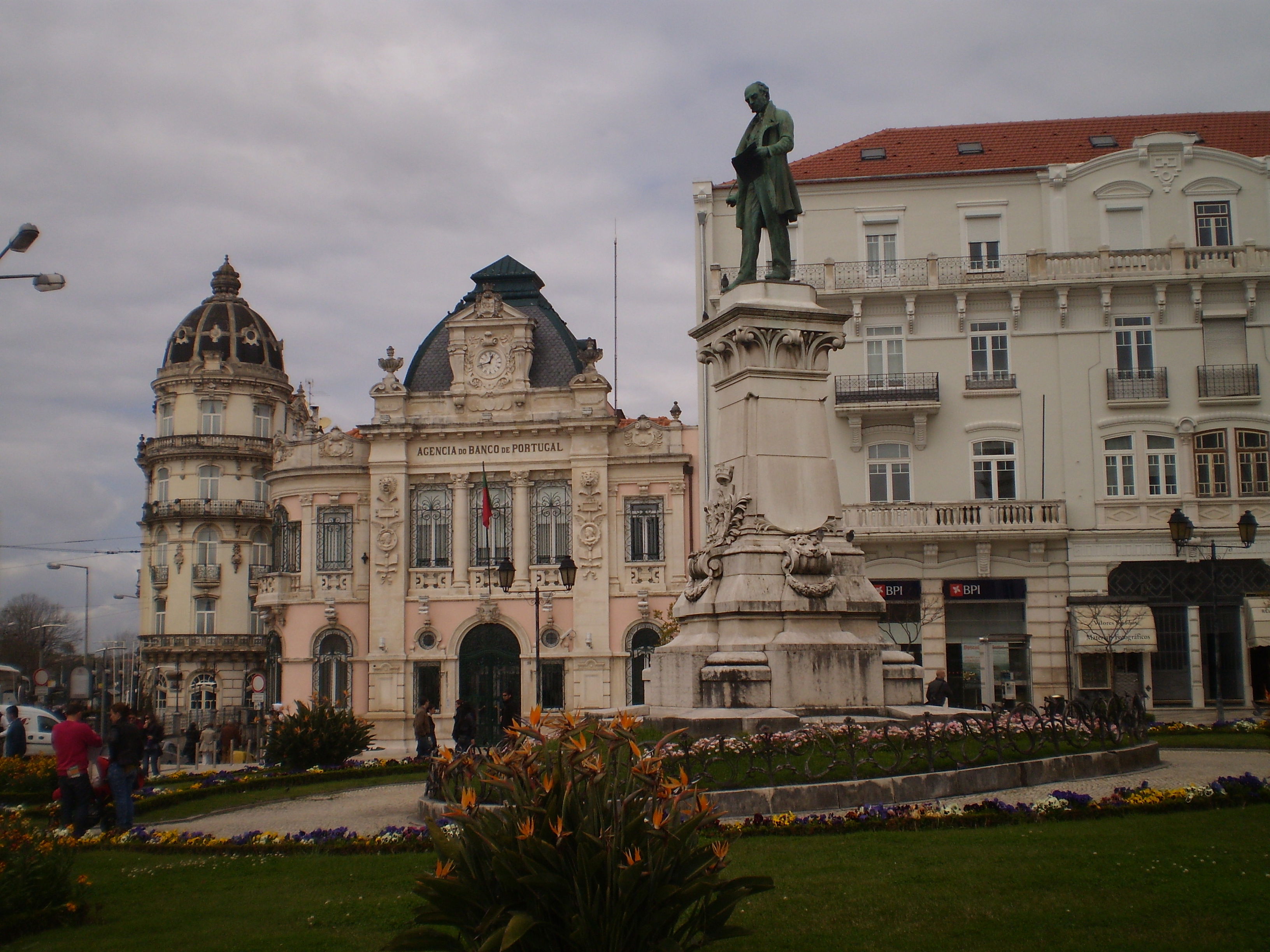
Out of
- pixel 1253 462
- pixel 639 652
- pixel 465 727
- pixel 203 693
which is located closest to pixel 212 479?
Answer: pixel 203 693

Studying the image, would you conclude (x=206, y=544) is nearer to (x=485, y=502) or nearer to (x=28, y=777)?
(x=485, y=502)

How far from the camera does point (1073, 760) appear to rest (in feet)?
45.2

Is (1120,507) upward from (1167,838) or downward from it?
upward

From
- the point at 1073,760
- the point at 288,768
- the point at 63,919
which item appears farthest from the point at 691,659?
the point at 288,768

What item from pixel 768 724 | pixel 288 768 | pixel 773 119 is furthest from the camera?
pixel 288 768

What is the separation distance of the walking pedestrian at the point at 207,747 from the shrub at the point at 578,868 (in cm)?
3453

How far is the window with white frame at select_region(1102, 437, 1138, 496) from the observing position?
34.1m

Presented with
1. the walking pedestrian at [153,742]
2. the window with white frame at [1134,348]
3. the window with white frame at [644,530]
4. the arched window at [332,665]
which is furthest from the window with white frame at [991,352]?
the arched window at [332,665]

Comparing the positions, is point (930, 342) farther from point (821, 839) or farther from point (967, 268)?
point (821, 839)

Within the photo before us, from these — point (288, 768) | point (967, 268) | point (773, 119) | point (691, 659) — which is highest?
point (967, 268)

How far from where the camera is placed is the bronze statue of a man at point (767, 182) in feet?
55.7

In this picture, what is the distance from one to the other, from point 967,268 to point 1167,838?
27.3m

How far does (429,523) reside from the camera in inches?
1833

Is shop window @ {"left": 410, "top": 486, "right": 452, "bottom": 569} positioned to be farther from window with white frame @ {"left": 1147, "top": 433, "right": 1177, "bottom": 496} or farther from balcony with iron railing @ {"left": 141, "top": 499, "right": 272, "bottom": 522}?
window with white frame @ {"left": 1147, "top": 433, "right": 1177, "bottom": 496}
